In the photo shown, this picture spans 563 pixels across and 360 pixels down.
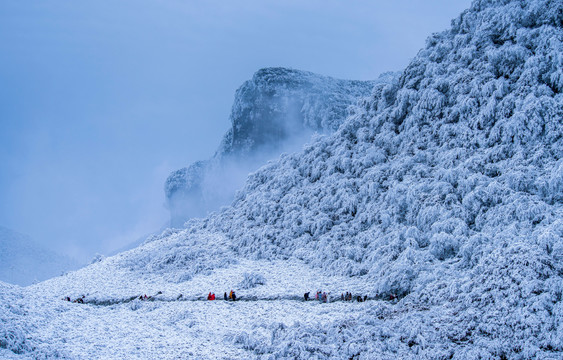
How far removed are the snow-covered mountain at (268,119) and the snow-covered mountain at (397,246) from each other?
5527 centimetres

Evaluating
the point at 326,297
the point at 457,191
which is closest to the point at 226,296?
the point at 326,297

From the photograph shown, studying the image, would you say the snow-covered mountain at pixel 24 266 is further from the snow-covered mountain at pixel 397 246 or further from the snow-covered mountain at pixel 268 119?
the snow-covered mountain at pixel 397 246

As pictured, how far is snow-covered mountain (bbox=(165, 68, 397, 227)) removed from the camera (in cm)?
10906

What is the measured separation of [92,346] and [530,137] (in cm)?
3562

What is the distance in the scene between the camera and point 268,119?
377 ft

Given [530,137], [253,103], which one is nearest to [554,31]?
[530,137]

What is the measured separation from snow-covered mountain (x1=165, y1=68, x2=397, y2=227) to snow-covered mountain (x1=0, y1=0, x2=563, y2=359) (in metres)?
55.3

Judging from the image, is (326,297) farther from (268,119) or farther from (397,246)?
(268,119)

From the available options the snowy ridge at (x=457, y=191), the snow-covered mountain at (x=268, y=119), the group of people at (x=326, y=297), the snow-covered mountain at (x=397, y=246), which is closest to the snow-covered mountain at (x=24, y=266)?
the snow-covered mountain at (x=268, y=119)

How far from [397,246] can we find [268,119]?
8769 centimetres

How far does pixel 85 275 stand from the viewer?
1941 inches

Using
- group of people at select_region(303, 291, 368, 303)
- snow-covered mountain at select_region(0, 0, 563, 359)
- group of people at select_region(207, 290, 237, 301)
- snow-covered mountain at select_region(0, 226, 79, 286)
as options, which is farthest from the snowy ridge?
snow-covered mountain at select_region(0, 226, 79, 286)

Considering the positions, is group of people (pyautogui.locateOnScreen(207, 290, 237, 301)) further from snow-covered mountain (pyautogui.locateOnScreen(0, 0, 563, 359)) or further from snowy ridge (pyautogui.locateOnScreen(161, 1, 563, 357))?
snowy ridge (pyautogui.locateOnScreen(161, 1, 563, 357))

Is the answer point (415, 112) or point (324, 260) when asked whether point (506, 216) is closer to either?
point (324, 260)
